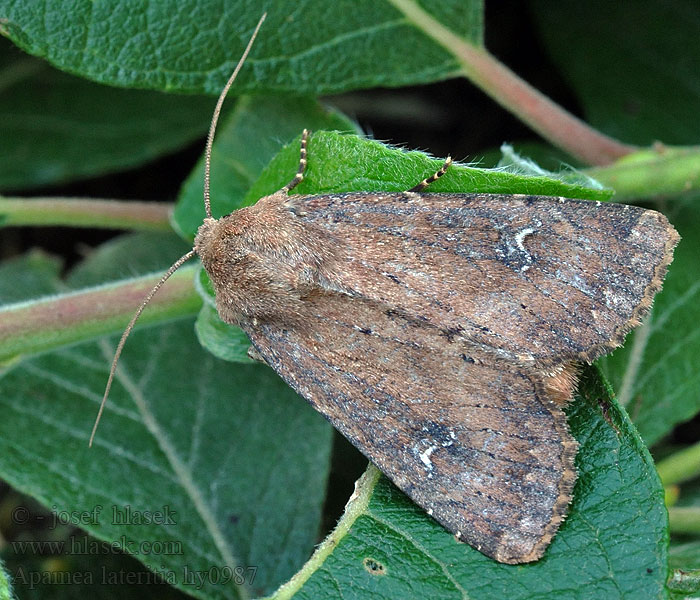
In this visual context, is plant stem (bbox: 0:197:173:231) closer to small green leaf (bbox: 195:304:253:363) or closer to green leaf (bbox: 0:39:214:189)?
green leaf (bbox: 0:39:214:189)

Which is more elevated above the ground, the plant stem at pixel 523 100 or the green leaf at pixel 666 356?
the plant stem at pixel 523 100

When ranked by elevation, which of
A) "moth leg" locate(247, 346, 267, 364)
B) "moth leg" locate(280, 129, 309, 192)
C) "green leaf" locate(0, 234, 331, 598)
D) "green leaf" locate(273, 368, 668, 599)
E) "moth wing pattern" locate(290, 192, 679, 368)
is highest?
"moth leg" locate(280, 129, 309, 192)

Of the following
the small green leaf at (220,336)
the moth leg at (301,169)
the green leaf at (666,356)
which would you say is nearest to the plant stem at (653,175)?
the green leaf at (666,356)

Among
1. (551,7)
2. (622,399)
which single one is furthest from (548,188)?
(551,7)

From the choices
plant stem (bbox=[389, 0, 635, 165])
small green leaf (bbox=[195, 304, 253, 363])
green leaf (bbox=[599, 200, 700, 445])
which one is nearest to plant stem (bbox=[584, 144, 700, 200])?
plant stem (bbox=[389, 0, 635, 165])

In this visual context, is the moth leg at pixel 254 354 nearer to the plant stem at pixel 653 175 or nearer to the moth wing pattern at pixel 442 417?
the moth wing pattern at pixel 442 417

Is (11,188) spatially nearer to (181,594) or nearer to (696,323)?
(181,594)
